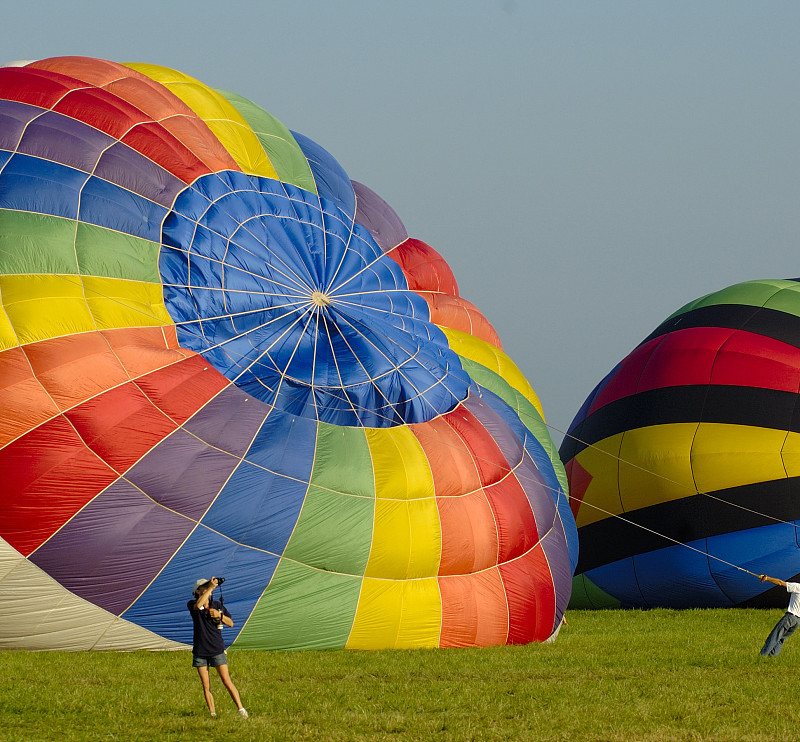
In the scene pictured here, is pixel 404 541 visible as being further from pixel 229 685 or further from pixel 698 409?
pixel 698 409

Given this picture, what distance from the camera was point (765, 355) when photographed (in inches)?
647

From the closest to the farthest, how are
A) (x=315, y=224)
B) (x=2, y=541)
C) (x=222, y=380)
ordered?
(x=2, y=541)
(x=222, y=380)
(x=315, y=224)

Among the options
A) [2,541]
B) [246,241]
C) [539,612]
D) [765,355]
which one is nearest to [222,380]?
[246,241]

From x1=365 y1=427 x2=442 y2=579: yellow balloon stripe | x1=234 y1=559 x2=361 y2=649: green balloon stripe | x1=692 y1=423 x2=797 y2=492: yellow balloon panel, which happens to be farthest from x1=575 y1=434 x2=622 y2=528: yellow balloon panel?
x1=234 y1=559 x2=361 y2=649: green balloon stripe

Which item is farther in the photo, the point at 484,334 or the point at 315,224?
the point at 484,334

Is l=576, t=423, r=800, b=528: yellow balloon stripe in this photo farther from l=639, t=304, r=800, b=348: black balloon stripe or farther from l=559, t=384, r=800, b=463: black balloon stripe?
l=639, t=304, r=800, b=348: black balloon stripe

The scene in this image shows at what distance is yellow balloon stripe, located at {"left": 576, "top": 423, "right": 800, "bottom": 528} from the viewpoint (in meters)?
15.7

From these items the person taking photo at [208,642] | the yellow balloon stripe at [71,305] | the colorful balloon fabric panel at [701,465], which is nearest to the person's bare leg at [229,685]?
the person taking photo at [208,642]

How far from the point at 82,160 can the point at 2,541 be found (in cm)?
419

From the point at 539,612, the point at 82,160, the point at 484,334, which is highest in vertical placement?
the point at 82,160

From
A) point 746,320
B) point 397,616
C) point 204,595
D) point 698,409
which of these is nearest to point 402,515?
point 397,616

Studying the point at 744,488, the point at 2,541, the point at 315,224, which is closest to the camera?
the point at 2,541

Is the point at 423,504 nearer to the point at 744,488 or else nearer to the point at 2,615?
the point at 2,615

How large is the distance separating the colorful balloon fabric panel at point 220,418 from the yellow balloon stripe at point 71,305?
0.08ft
